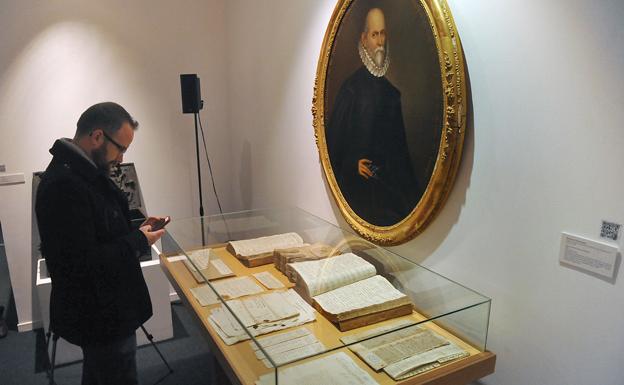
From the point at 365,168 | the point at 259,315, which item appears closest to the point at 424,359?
the point at 259,315

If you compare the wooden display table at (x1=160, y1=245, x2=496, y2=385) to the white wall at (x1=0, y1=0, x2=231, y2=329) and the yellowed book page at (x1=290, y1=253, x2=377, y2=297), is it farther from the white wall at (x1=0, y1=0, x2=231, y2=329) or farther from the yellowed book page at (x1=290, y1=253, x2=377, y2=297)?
the white wall at (x1=0, y1=0, x2=231, y2=329)

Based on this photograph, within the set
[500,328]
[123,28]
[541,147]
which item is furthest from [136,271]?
[123,28]

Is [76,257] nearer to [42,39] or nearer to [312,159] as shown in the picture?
[312,159]

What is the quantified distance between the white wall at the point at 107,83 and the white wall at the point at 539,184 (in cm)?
233

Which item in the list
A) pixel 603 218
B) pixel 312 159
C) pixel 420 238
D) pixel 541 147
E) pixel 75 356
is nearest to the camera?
pixel 603 218

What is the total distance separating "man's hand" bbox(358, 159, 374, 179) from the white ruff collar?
0.39 metres

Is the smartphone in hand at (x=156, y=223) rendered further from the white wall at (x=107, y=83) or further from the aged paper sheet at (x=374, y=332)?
the white wall at (x=107, y=83)

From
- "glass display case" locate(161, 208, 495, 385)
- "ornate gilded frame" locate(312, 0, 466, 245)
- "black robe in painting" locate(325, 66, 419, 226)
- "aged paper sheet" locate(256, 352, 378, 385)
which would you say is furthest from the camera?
"black robe in painting" locate(325, 66, 419, 226)

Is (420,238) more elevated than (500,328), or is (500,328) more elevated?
(420,238)

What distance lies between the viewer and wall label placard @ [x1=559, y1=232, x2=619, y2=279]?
48.1 inches

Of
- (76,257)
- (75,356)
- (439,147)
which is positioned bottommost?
(75,356)

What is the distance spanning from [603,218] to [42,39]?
340cm

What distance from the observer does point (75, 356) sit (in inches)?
114

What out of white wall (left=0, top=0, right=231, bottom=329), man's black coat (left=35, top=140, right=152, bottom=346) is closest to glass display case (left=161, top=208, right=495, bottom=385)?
man's black coat (left=35, top=140, right=152, bottom=346)
